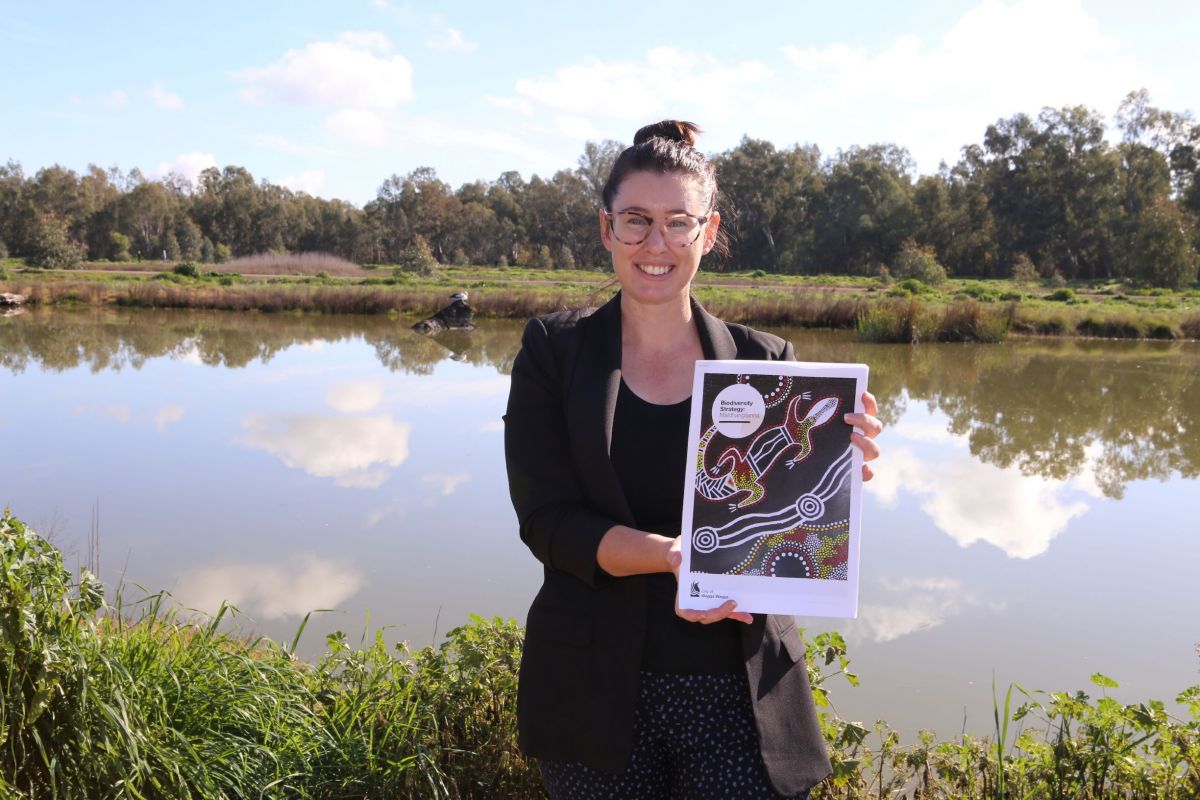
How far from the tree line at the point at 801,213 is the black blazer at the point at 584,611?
35.1m

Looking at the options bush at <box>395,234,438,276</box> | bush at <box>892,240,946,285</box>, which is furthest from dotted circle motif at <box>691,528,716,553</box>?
Result: bush at <box>395,234,438,276</box>

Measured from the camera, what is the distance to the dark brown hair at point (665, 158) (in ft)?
5.24

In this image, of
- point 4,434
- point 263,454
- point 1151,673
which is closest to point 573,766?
point 1151,673

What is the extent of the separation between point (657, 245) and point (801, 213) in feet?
175

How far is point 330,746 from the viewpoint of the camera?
2.31m

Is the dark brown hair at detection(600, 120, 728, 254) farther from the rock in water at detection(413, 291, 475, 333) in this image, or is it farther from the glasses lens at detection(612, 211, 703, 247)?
the rock in water at detection(413, 291, 475, 333)

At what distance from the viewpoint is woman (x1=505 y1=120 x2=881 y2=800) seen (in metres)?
1.46

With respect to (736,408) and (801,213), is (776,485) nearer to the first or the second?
(736,408)

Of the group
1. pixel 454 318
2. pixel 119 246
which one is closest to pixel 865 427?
pixel 454 318

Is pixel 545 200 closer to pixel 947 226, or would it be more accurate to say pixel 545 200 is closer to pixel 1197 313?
pixel 947 226

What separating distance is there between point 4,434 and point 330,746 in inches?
400

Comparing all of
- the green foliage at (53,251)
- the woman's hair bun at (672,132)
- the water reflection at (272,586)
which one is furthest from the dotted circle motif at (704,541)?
the green foliage at (53,251)

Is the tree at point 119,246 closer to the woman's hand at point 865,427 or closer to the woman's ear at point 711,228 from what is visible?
the woman's ear at point 711,228

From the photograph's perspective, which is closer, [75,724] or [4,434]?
[75,724]
